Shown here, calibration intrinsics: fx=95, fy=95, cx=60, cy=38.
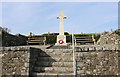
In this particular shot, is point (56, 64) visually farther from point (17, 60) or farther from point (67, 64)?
point (17, 60)

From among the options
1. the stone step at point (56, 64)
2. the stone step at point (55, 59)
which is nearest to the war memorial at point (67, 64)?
the stone step at point (56, 64)

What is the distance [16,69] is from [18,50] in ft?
2.98

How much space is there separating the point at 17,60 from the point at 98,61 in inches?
157

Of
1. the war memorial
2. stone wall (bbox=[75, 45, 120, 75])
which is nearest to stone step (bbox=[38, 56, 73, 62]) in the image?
the war memorial

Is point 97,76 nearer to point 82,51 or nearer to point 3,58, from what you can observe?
point 82,51

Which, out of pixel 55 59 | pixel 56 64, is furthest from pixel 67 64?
pixel 55 59

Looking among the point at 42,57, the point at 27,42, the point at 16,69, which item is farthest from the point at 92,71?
the point at 27,42

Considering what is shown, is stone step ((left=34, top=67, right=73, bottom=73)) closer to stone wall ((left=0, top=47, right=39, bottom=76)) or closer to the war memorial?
the war memorial

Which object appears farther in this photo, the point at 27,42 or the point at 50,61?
the point at 27,42

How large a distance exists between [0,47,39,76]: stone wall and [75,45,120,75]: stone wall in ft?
7.82

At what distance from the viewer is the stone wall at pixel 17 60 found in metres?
4.51

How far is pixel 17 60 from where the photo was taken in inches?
183

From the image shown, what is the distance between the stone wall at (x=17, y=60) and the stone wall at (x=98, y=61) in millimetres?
2383

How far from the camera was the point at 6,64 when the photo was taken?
4707 mm
